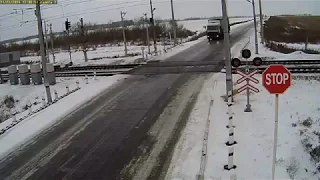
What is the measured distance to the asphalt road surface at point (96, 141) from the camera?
31.1 feet

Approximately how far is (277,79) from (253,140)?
10.5 feet

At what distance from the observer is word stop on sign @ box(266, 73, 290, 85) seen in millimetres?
7598

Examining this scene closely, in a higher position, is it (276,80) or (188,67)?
(276,80)

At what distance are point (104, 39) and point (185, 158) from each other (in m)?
73.8

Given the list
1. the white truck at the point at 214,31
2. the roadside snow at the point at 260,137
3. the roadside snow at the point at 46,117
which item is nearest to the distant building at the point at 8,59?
the white truck at the point at 214,31

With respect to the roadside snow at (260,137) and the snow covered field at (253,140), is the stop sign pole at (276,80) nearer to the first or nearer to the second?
the roadside snow at (260,137)

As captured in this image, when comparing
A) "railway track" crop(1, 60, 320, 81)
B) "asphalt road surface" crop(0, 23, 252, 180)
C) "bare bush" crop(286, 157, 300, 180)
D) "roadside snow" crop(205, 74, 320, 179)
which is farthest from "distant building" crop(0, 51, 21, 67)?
"bare bush" crop(286, 157, 300, 180)

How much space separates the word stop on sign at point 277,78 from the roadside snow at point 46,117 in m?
8.01

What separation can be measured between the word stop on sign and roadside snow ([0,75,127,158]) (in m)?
8.01

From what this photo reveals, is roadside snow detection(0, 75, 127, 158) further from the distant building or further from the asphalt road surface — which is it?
the distant building

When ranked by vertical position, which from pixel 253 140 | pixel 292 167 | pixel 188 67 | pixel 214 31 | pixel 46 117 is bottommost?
pixel 292 167

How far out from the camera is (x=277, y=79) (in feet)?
25.1

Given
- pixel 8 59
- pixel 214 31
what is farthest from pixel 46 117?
pixel 214 31

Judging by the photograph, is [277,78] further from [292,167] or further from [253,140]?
[253,140]
